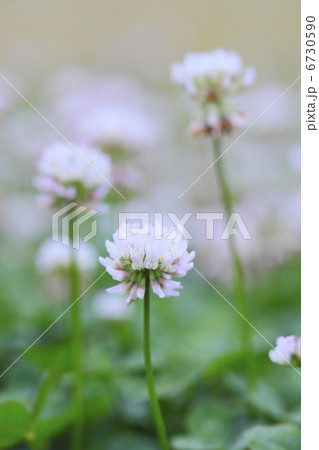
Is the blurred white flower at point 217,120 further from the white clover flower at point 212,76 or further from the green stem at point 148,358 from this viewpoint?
the green stem at point 148,358

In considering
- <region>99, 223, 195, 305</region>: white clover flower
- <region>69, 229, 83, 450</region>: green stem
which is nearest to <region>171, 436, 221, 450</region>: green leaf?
<region>69, 229, 83, 450</region>: green stem

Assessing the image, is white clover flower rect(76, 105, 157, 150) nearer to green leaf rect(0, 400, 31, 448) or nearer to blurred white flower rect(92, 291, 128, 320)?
blurred white flower rect(92, 291, 128, 320)

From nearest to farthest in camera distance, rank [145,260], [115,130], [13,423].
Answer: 1. [145,260]
2. [13,423]
3. [115,130]

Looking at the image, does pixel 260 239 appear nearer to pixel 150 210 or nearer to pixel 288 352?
pixel 150 210

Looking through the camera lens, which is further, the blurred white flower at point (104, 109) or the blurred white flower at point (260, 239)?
the blurred white flower at point (104, 109)

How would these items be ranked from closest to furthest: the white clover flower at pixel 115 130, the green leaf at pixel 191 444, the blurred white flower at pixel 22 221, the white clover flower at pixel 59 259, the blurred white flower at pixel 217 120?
the green leaf at pixel 191 444
the blurred white flower at pixel 217 120
the white clover flower at pixel 59 259
the white clover flower at pixel 115 130
the blurred white flower at pixel 22 221

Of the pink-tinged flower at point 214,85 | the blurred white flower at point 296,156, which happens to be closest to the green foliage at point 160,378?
the blurred white flower at point 296,156

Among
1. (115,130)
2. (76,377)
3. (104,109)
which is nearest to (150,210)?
(115,130)
